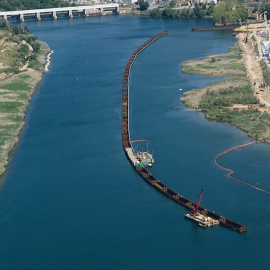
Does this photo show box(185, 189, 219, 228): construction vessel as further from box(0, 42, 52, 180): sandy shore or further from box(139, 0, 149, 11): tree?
box(139, 0, 149, 11): tree

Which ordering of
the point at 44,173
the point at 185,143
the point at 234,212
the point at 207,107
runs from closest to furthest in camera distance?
the point at 234,212 < the point at 44,173 < the point at 185,143 < the point at 207,107

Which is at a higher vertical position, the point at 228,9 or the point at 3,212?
the point at 228,9

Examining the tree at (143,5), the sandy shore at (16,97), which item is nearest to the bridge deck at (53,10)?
the tree at (143,5)

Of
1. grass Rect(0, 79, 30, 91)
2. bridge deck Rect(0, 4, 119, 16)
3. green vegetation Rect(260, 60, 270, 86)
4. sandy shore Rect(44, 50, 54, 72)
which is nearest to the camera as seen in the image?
green vegetation Rect(260, 60, 270, 86)

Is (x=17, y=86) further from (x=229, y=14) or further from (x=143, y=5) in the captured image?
(x=143, y=5)

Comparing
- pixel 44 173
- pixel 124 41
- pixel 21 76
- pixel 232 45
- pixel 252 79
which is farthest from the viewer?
pixel 124 41

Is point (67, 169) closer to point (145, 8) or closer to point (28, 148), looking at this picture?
point (28, 148)

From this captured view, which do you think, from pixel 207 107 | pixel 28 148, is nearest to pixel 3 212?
pixel 28 148

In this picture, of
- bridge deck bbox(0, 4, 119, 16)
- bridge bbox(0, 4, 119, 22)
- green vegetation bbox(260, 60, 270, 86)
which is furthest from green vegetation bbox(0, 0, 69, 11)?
green vegetation bbox(260, 60, 270, 86)
